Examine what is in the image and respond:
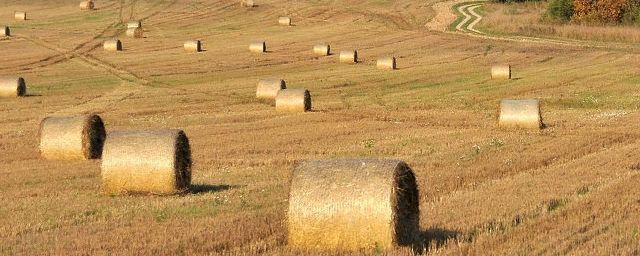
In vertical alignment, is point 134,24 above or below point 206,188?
above

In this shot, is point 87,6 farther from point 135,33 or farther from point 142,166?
point 142,166

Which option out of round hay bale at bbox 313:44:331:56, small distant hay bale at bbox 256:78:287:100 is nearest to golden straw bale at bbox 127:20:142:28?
round hay bale at bbox 313:44:331:56

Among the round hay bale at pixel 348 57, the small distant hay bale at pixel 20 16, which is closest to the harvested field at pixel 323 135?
the round hay bale at pixel 348 57

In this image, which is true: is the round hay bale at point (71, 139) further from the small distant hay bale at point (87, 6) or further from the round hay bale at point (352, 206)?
the small distant hay bale at point (87, 6)

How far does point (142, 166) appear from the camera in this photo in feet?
53.6

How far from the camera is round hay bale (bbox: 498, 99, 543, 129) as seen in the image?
26594mm

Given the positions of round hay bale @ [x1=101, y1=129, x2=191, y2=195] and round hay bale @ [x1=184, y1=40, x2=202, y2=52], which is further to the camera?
round hay bale @ [x1=184, y1=40, x2=202, y2=52]

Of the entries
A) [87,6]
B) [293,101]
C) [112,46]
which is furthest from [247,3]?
[293,101]

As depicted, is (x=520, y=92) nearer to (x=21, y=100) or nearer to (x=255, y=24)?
(x=21, y=100)

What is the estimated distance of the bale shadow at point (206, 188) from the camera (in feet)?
56.1

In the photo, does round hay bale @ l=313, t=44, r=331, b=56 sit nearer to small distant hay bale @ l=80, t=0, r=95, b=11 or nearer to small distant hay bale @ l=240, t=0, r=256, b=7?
small distant hay bale @ l=240, t=0, r=256, b=7

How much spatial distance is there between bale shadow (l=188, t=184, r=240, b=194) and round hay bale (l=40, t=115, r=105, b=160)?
4.37m

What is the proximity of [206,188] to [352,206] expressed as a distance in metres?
6.11

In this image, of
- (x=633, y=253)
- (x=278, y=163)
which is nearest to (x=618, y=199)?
(x=633, y=253)
